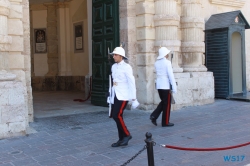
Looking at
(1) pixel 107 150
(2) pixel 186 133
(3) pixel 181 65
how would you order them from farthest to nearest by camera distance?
(3) pixel 181 65
(2) pixel 186 133
(1) pixel 107 150

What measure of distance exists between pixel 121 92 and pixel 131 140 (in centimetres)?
104

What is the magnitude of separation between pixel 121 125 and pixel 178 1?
18.9 ft

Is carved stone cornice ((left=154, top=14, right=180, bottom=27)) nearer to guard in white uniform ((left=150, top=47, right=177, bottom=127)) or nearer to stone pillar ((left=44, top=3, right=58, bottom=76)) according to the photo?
guard in white uniform ((left=150, top=47, right=177, bottom=127))

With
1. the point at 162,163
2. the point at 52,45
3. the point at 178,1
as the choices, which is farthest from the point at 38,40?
the point at 162,163

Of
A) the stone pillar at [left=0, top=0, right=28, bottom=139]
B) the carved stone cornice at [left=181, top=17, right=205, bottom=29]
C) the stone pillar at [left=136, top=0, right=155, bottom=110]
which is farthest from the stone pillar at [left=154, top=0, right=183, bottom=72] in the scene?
the stone pillar at [left=0, top=0, right=28, bottom=139]

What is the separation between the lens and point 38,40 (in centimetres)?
1700

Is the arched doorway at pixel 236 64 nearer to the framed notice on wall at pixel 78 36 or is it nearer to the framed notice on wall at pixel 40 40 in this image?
the framed notice on wall at pixel 78 36

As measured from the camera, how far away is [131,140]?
20.1ft

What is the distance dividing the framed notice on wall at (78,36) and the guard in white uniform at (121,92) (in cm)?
1032

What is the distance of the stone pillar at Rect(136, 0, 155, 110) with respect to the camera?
921 cm

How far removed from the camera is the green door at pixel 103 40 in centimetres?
962

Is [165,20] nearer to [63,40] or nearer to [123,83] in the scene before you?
[123,83]

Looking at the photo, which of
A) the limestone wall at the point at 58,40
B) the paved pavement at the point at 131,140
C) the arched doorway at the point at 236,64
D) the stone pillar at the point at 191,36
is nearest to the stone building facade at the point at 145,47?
the stone pillar at the point at 191,36

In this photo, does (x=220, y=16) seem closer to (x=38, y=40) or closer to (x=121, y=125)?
(x=121, y=125)
